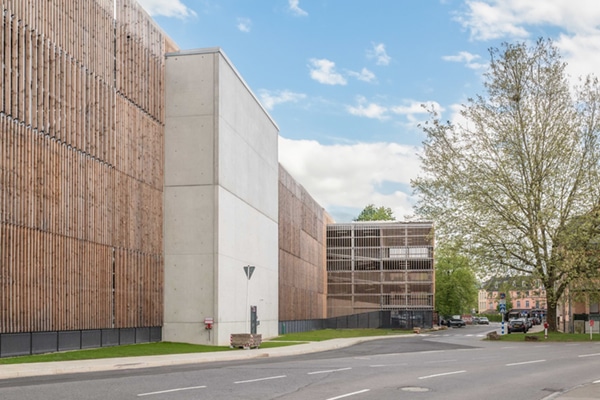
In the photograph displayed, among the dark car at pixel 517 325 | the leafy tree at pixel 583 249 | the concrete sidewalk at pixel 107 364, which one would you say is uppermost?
the leafy tree at pixel 583 249

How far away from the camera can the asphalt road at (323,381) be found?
1447 centimetres

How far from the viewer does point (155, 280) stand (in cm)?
3394

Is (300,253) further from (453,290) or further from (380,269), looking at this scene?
(453,290)

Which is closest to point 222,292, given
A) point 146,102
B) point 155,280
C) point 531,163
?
point 155,280

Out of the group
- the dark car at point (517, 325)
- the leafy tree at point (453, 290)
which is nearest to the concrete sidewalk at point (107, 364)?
the dark car at point (517, 325)

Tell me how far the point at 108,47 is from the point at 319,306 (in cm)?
5072

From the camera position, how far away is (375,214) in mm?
127062

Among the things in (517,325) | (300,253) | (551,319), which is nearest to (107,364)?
(551,319)

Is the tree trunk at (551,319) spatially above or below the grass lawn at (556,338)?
above

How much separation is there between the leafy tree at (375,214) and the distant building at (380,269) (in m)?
37.2

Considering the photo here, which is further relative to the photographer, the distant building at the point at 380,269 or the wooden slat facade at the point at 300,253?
the distant building at the point at 380,269

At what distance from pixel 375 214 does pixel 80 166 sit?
101687mm

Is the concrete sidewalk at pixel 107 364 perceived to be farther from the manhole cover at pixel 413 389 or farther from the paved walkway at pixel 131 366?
the manhole cover at pixel 413 389

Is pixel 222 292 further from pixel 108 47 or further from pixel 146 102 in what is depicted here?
pixel 108 47
